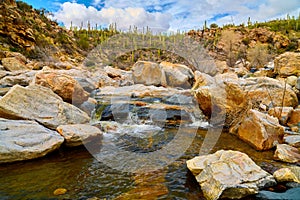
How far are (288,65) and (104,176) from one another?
13769 mm

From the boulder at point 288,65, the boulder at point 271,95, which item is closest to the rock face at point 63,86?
the boulder at point 271,95

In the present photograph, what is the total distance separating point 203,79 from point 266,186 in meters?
8.99

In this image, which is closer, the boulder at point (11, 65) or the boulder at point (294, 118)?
the boulder at point (294, 118)

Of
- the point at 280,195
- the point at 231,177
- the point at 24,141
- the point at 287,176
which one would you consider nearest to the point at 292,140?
the point at 287,176

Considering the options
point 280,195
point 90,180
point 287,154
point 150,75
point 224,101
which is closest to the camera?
point 280,195

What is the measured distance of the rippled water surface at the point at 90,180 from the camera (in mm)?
3389

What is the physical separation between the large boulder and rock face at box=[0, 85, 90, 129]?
3788mm

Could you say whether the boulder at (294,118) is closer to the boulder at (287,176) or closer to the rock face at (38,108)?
the boulder at (287,176)

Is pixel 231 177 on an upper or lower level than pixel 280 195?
upper

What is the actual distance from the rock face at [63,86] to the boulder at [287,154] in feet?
20.7

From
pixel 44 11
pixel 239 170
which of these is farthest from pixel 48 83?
pixel 44 11

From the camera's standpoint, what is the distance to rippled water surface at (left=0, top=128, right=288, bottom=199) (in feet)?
11.1

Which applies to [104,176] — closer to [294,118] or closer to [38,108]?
[38,108]

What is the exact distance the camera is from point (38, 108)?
6023mm
